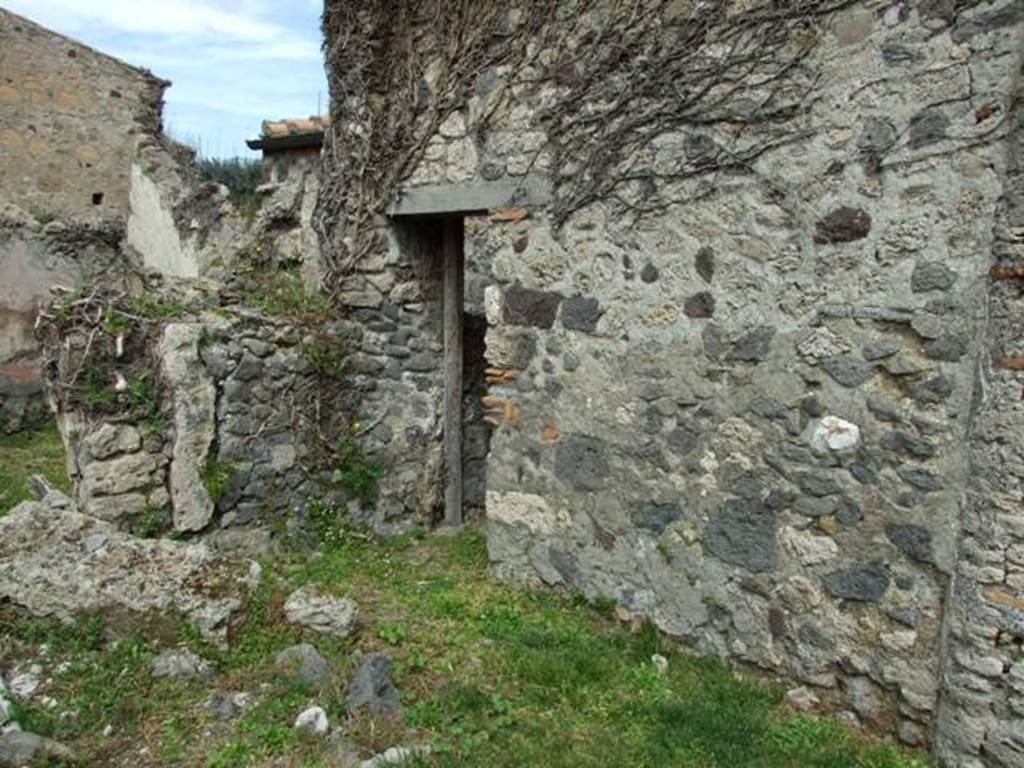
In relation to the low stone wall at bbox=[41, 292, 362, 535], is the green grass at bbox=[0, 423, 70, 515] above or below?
below

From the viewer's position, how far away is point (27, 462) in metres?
6.77

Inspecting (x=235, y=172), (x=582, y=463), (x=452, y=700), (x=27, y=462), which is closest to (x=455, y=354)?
(x=582, y=463)

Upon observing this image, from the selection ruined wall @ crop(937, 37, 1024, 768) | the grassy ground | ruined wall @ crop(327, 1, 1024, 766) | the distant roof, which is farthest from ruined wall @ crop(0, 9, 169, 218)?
ruined wall @ crop(937, 37, 1024, 768)

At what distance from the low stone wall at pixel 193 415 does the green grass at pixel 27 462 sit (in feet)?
4.90

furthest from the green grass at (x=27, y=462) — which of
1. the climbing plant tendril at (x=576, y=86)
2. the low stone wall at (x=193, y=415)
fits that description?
the climbing plant tendril at (x=576, y=86)

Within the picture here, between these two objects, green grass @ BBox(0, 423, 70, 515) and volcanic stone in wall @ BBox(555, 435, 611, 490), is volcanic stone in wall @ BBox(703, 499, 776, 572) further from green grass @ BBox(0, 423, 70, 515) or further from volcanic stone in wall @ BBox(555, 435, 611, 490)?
green grass @ BBox(0, 423, 70, 515)

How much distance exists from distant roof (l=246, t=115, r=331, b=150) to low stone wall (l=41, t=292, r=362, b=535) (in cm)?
398

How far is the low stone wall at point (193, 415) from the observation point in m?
4.42

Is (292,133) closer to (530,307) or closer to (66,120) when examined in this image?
(66,120)

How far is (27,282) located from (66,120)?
347 cm

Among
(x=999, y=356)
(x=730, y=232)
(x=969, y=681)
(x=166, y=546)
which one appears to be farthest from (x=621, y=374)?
(x=166, y=546)

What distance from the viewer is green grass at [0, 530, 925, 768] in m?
2.88

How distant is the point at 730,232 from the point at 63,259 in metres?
7.60

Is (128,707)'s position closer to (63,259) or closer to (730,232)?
(730,232)
